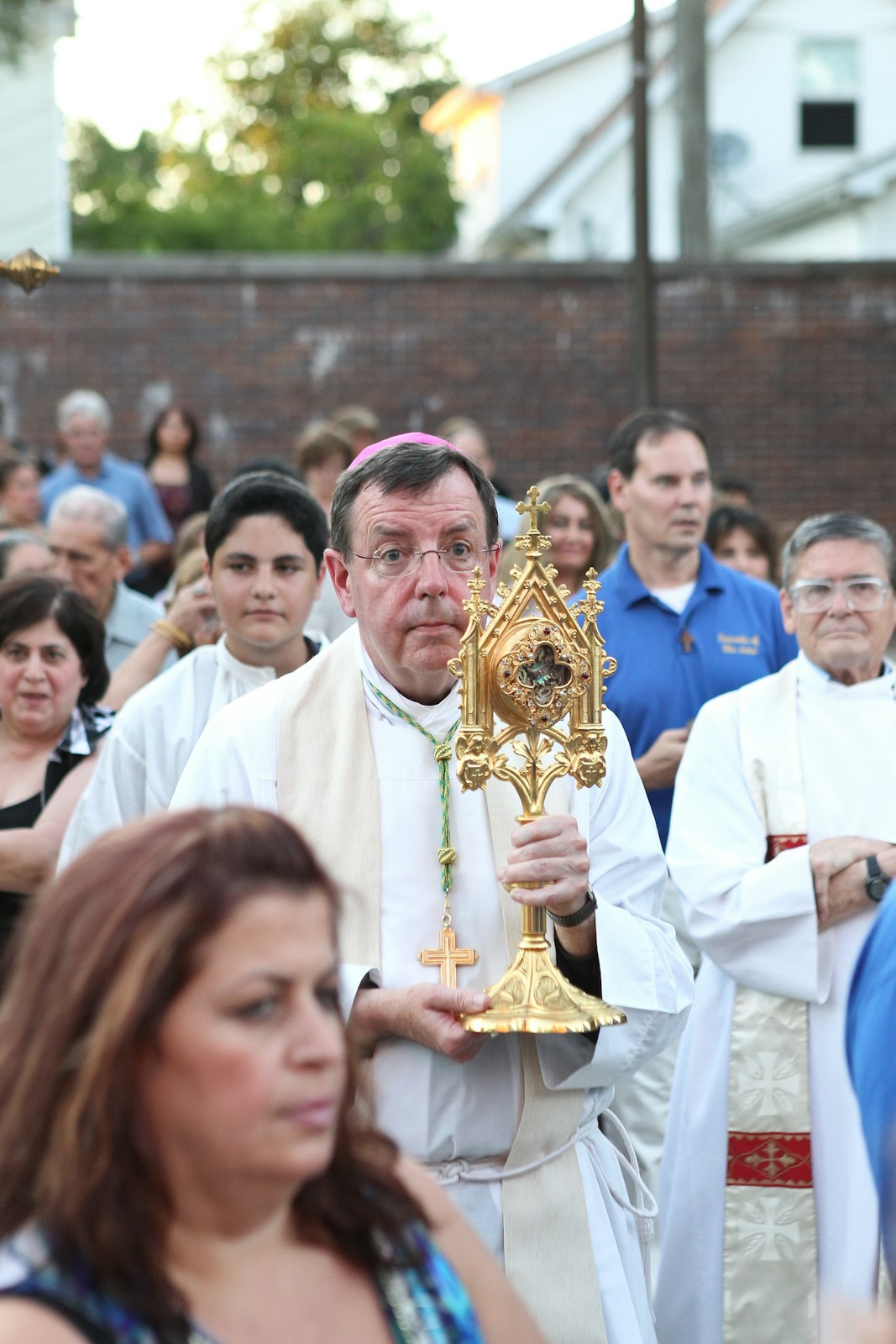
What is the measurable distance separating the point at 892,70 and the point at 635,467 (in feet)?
81.2

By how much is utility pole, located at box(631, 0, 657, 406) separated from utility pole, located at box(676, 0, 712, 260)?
3712mm

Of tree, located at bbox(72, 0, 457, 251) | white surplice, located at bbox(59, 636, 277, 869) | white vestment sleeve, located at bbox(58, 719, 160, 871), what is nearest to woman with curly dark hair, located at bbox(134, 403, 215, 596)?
white surplice, located at bbox(59, 636, 277, 869)

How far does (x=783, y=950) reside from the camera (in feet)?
15.4

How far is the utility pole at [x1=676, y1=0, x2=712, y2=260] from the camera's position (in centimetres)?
1452

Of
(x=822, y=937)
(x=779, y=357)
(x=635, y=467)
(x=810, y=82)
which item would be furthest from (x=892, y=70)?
(x=822, y=937)

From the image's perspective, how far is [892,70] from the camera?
2883 cm

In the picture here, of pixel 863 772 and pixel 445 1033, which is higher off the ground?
pixel 863 772

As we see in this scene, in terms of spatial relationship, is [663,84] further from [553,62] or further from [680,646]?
[680,646]

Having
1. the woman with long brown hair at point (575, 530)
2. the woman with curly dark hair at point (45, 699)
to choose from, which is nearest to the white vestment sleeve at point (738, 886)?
the woman with curly dark hair at point (45, 699)

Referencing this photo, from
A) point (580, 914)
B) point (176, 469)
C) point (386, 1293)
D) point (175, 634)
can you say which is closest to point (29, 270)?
point (175, 634)

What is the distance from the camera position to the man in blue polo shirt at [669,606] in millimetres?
5941

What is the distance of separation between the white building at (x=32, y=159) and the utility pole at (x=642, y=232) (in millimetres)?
15052

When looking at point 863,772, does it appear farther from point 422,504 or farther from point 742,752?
point 422,504

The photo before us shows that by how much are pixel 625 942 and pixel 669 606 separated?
2.93m
